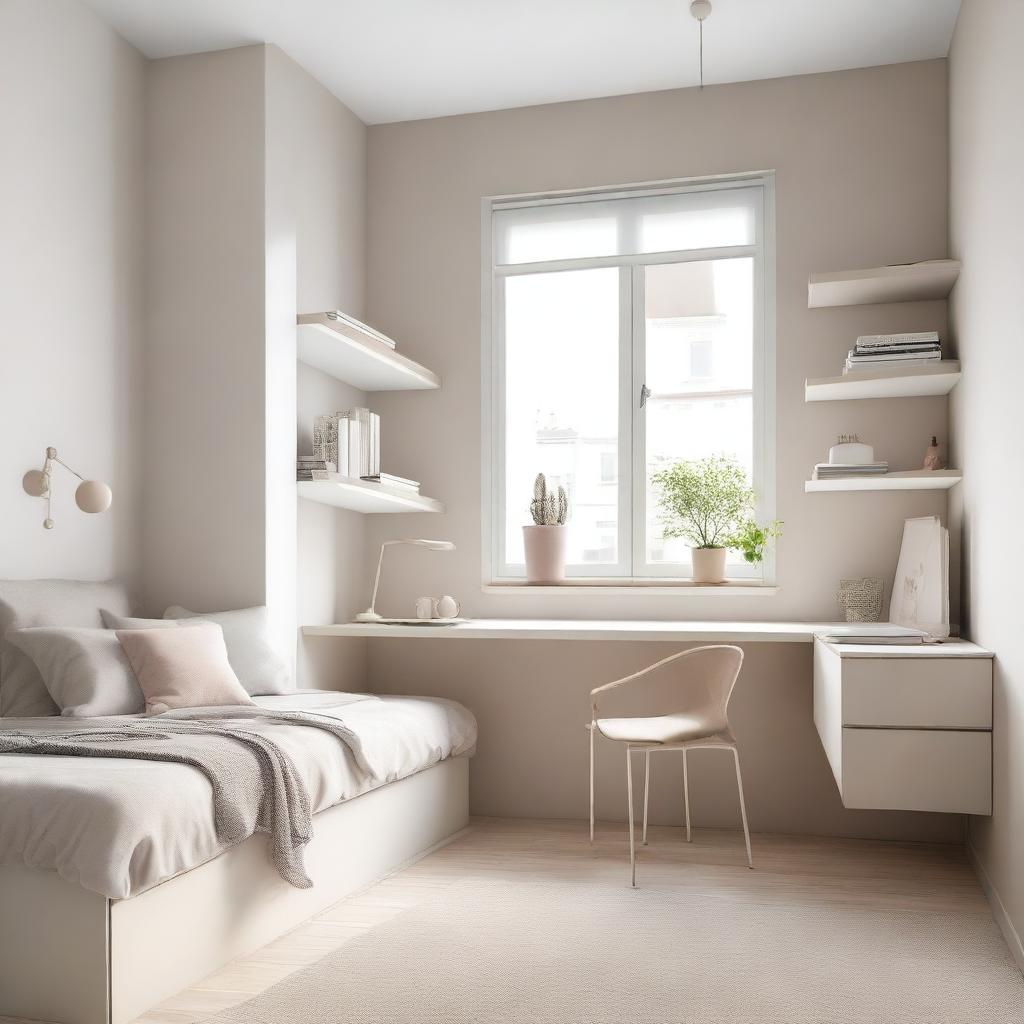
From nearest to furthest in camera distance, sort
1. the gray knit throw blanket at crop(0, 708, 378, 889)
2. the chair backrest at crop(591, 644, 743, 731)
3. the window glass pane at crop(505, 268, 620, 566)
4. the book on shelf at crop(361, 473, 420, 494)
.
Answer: the gray knit throw blanket at crop(0, 708, 378, 889)
the chair backrest at crop(591, 644, 743, 731)
the book on shelf at crop(361, 473, 420, 494)
the window glass pane at crop(505, 268, 620, 566)

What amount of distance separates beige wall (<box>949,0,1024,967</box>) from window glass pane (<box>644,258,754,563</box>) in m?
0.86

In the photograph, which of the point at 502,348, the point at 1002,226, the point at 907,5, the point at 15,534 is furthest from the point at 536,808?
the point at 907,5

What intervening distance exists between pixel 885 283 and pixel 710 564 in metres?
1.25

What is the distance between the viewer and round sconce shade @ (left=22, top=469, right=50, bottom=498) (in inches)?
131

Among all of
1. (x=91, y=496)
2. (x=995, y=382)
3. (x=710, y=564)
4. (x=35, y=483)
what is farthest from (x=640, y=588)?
(x=35, y=483)

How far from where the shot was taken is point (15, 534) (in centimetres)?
338

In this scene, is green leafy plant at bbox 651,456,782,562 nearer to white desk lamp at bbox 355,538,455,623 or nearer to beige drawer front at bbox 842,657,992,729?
white desk lamp at bbox 355,538,455,623

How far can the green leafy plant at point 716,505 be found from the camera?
4.30m

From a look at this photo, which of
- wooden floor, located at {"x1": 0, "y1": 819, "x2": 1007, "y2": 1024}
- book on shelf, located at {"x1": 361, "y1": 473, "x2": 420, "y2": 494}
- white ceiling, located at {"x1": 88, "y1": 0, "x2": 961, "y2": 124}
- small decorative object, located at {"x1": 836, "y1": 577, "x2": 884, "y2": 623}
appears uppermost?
white ceiling, located at {"x1": 88, "y1": 0, "x2": 961, "y2": 124}

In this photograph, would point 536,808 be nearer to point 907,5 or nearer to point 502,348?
Result: point 502,348

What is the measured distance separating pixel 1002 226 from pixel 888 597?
165 cm

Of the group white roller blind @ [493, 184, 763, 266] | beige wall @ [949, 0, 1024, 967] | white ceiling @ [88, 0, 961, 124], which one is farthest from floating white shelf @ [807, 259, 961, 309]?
white ceiling @ [88, 0, 961, 124]

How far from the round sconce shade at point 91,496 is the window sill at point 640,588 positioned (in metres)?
1.74

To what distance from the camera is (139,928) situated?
2.35 meters
